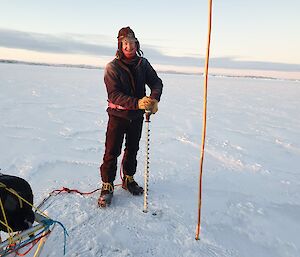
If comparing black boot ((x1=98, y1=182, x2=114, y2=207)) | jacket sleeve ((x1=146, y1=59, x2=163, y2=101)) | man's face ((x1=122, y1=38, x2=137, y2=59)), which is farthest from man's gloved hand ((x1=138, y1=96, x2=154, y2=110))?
black boot ((x1=98, y1=182, x2=114, y2=207))

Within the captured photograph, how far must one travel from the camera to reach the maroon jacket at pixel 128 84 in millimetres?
3244

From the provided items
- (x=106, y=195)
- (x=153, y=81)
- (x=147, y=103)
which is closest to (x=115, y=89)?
(x=147, y=103)

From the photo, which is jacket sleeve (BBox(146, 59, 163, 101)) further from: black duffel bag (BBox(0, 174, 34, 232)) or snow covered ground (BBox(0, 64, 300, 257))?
black duffel bag (BBox(0, 174, 34, 232))

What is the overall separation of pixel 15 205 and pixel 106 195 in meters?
1.58

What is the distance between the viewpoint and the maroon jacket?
10.6ft

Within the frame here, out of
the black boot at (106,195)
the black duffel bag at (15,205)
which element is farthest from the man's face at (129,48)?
the black duffel bag at (15,205)

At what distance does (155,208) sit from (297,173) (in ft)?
9.37

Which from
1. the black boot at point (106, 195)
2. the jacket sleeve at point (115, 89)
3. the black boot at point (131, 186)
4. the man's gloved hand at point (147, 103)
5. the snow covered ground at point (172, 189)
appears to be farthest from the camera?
the black boot at point (131, 186)

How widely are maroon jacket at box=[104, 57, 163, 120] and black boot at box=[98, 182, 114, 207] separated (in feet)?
2.83

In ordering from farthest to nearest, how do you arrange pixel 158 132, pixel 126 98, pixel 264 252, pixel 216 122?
pixel 216 122
pixel 158 132
pixel 126 98
pixel 264 252

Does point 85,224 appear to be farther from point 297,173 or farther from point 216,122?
point 216,122

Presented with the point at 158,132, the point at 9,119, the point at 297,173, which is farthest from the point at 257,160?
the point at 9,119

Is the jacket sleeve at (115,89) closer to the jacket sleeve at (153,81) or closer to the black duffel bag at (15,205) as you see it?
the jacket sleeve at (153,81)

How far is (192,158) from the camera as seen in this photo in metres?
5.50
